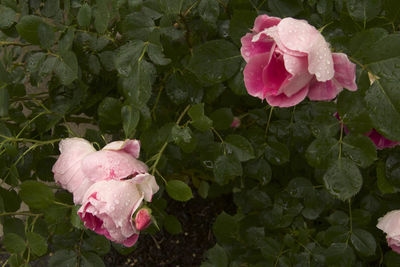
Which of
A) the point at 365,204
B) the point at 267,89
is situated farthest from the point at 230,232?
the point at 267,89

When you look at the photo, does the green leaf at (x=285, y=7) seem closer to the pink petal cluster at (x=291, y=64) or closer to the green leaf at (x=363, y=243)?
the pink petal cluster at (x=291, y=64)

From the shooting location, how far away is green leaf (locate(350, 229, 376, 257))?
2.72 feet

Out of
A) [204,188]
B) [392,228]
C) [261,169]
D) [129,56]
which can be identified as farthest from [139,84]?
[204,188]

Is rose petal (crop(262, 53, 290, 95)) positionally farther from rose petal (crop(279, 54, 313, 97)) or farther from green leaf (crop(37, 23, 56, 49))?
green leaf (crop(37, 23, 56, 49))

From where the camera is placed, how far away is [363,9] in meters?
A: 0.57

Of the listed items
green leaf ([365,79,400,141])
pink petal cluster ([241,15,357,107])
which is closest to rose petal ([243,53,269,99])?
pink petal cluster ([241,15,357,107])

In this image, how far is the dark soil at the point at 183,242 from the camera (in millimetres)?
1549

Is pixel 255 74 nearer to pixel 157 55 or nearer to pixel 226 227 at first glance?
pixel 157 55

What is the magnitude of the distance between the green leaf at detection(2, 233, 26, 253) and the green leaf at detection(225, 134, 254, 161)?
0.41 meters

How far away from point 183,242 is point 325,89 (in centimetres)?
118

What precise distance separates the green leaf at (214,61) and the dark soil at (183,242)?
1.00 metres

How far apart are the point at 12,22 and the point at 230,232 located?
621mm

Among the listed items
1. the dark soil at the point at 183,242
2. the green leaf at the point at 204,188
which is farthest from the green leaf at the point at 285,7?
the dark soil at the point at 183,242

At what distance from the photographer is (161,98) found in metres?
0.92
